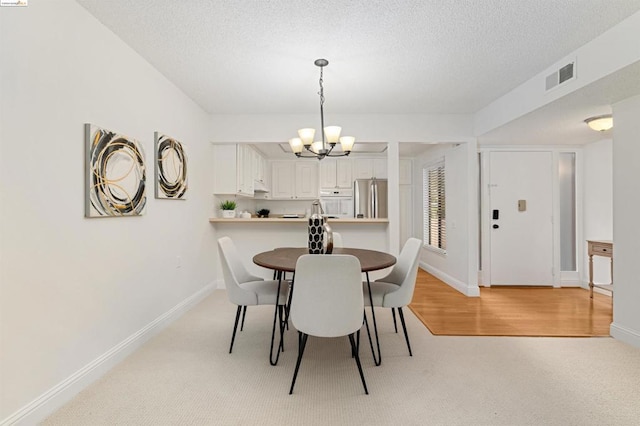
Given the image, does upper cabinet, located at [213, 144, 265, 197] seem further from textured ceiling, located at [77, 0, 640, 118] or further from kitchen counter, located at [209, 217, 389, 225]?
textured ceiling, located at [77, 0, 640, 118]

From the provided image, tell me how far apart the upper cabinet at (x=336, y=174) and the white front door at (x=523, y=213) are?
8.08 ft

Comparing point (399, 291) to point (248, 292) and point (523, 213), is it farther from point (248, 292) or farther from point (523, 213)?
point (523, 213)

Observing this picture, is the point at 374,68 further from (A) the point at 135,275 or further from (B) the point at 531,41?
(A) the point at 135,275

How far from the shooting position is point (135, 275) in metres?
2.65

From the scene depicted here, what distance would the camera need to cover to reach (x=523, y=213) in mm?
4852

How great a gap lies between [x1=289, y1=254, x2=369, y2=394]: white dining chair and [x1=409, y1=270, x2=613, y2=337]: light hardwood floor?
1453 millimetres

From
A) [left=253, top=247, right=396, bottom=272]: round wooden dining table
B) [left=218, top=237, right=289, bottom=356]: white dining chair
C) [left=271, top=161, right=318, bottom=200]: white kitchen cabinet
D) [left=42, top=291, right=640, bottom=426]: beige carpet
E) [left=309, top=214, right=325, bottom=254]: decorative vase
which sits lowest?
[left=42, top=291, right=640, bottom=426]: beige carpet

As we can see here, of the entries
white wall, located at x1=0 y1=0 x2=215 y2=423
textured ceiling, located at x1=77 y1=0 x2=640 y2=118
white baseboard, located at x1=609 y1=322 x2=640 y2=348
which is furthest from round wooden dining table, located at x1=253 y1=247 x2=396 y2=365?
white baseboard, located at x1=609 y1=322 x2=640 y2=348

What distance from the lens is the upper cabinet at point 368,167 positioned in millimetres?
6309

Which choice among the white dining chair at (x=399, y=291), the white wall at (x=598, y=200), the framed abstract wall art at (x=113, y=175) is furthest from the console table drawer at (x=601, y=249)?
the framed abstract wall art at (x=113, y=175)

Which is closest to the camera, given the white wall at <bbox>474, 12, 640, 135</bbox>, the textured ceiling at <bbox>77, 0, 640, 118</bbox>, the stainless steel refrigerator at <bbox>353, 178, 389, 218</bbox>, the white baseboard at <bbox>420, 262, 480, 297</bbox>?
the textured ceiling at <bbox>77, 0, 640, 118</bbox>

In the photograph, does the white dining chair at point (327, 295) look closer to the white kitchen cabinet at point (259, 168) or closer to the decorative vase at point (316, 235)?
the decorative vase at point (316, 235)

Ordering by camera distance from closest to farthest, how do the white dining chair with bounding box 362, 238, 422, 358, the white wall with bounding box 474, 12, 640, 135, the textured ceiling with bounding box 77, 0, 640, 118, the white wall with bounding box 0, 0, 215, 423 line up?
the white wall with bounding box 0, 0, 215, 423 → the textured ceiling with bounding box 77, 0, 640, 118 → the white wall with bounding box 474, 12, 640, 135 → the white dining chair with bounding box 362, 238, 422, 358

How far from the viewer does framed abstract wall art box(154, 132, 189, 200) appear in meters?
2.98
